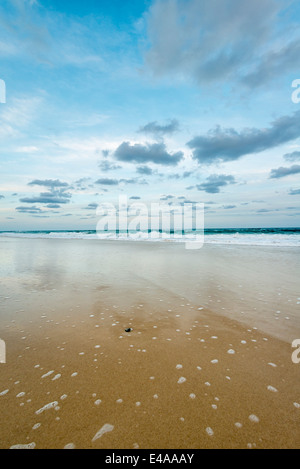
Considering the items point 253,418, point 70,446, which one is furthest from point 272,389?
point 70,446

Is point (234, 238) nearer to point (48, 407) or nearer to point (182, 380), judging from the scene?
point (182, 380)

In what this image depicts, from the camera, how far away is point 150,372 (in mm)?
2801

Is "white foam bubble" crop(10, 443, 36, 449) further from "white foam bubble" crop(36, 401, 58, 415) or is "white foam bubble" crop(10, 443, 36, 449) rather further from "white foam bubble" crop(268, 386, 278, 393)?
"white foam bubble" crop(268, 386, 278, 393)

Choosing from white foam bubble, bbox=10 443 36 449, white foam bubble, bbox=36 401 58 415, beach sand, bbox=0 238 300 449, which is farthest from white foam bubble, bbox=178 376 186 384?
white foam bubble, bbox=10 443 36 449

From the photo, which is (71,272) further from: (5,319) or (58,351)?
(58,351)

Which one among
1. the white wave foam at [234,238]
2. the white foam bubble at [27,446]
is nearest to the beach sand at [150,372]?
the white foam bubble at [27,446]

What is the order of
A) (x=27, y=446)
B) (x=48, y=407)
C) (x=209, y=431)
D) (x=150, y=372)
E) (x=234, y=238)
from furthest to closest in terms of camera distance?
(x=234, y=238) → (x=150, y=372) → (x=48, y=407) → (x=209, y=431) → (x=27, y=446)

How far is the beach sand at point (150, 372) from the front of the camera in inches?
78.3

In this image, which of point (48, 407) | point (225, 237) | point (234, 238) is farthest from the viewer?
point (225, 237)

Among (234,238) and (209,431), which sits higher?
(234,238)

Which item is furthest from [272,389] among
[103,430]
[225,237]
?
[225,237]

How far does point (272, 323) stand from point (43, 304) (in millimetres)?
5349

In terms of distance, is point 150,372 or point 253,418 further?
point 150,372

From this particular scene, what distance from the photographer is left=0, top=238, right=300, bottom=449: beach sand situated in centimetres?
199
